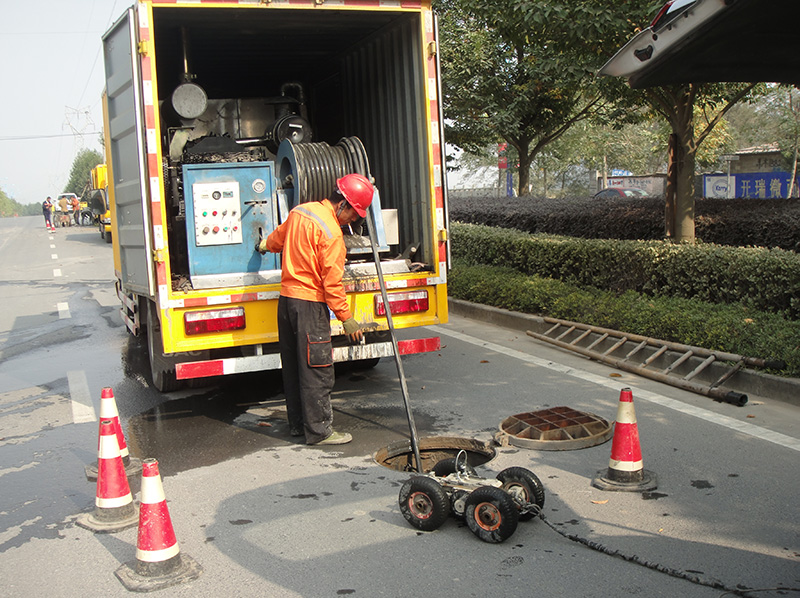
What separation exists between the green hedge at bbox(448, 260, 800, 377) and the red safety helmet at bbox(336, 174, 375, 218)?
339cm

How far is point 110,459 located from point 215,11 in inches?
147

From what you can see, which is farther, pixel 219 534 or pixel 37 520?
pixel 37 520

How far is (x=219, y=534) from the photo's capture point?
4.13 metres

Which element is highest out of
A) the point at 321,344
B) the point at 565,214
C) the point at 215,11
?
the point at 215,11

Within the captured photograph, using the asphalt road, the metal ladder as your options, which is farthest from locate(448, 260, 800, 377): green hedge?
the asphalt road

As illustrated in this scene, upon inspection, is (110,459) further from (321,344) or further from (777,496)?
(777,496)

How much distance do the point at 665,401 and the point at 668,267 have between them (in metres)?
2.70

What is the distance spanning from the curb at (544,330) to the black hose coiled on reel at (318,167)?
329 centimetres

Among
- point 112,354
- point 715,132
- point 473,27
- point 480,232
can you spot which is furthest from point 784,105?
point 112,354

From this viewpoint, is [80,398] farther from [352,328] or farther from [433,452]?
[433,452]

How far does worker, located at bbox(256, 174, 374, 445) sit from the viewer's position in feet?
18.0

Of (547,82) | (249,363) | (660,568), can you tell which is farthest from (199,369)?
(547,82)

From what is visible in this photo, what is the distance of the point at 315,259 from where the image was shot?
552 cm

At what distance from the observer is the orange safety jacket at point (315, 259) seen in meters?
5.48
